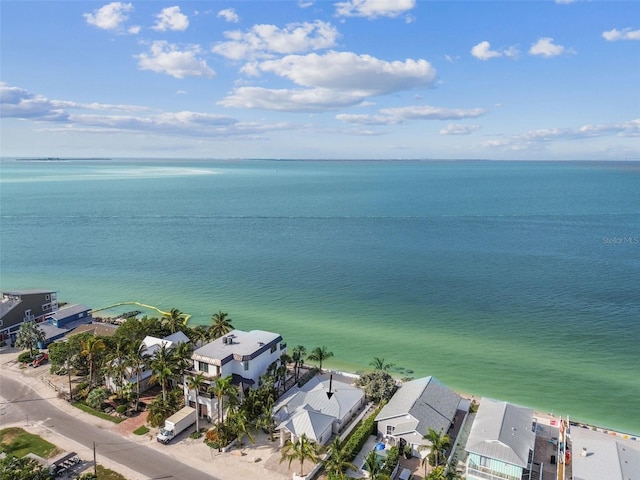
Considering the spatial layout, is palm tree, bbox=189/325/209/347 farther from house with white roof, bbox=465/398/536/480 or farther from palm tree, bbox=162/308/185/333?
house with white roof, bbox=465/398/536/480

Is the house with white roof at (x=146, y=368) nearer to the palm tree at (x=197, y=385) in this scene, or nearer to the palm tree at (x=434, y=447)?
the palm tree at (x=197, y=385)

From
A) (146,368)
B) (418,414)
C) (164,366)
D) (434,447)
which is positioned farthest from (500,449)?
(146,368)

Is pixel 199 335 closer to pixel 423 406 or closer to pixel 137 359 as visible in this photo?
pixel 137 359

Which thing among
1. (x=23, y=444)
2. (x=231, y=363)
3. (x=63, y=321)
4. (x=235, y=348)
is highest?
(x=235, y=348)

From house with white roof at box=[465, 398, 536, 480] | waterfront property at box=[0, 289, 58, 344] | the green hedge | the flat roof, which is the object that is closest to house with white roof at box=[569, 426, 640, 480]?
house with white roof at box=[465, 398, 536, 480]

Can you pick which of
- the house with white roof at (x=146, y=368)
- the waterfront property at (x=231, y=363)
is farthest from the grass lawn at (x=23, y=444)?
the waterfront property at (x=231, y=363)

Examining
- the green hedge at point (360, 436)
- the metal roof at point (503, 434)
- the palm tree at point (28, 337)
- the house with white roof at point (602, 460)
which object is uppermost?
the palm tree at point (28, 337)

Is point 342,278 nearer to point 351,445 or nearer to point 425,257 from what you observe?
point 425,257
